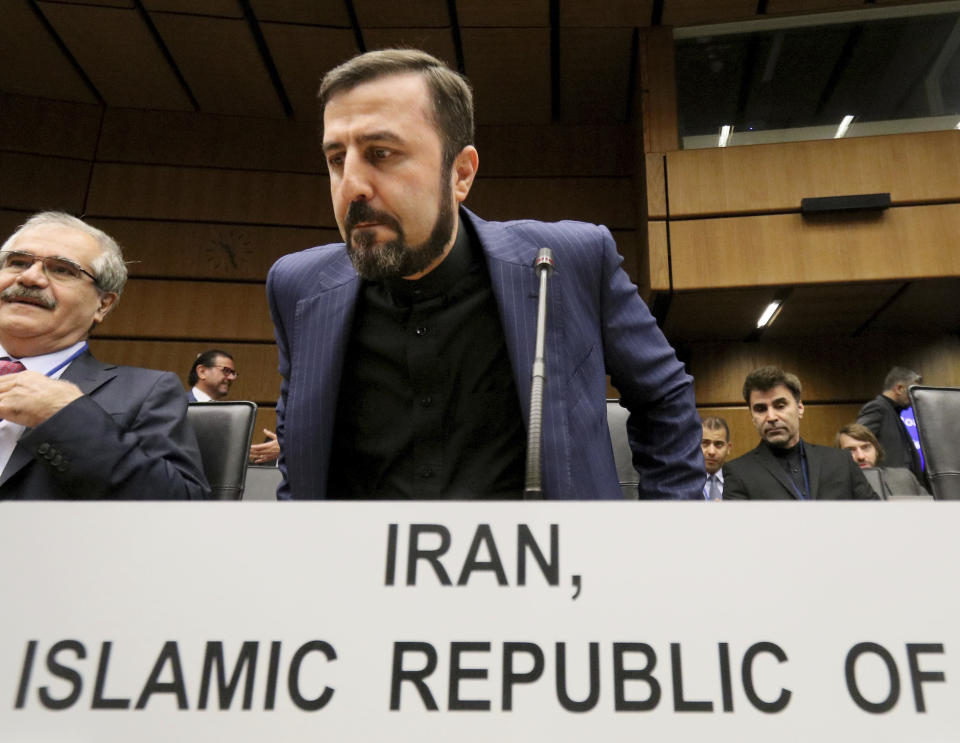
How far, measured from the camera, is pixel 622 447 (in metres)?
1.68

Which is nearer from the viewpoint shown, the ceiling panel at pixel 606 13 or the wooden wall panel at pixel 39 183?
the ceiling panel at pixel 606 13

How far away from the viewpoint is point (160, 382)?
1423 millimetres

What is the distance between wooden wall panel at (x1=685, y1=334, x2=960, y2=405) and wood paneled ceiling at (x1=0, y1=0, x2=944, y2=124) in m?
2.00

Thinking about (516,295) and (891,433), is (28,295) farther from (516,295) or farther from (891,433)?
(891,433)

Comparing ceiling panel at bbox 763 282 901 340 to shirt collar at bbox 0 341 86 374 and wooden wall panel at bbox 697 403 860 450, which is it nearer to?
wooden wall panel at bbox 697 403 860 450

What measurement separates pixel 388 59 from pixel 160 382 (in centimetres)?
77

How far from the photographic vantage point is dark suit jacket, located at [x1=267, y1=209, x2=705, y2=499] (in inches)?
41.1

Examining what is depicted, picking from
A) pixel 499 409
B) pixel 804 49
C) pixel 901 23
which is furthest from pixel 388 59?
pixel 901 23

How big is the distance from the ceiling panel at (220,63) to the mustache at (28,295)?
388 cm

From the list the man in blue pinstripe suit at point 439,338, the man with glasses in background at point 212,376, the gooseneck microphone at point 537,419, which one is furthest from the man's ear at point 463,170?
the man with glasses in background at point 212,376

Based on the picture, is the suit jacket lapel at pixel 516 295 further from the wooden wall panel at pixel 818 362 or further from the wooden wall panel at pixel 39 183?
the wooden wall panel at pixel 39 183

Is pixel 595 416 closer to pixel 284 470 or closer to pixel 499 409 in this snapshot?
pixel 499 409

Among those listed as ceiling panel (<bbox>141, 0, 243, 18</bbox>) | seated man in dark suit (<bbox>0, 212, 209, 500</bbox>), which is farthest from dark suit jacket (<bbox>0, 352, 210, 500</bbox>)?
ceiling panel (<bbox>141, 0, 243, 18</bbox>)

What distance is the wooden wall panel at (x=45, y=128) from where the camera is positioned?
5512 millimetres
